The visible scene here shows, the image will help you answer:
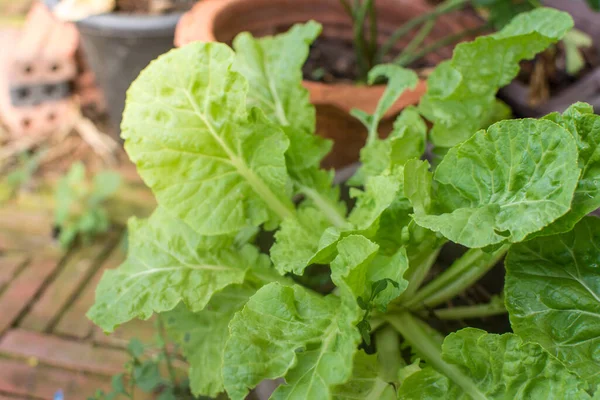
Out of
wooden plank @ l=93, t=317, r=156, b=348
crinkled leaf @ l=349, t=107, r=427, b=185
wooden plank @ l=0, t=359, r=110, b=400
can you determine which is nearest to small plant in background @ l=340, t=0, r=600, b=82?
crinkled leaf @ l=349, t=107, r=427, b=185

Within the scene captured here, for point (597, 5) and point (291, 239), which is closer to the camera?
point (291, 239)

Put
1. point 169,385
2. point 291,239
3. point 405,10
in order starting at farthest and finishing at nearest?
1. point 405,10
2. point 169,385
3. point 291,239

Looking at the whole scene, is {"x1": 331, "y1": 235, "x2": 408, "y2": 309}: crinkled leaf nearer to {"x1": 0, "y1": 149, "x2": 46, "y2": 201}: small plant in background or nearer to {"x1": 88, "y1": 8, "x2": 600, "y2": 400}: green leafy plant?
{"x1": 88, "y1": 8, "x2": 600, "y2": 400}: green leafy plant

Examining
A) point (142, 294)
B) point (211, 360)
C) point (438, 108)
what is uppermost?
point (438, 108)

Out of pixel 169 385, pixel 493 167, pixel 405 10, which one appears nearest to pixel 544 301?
pixel 493 167

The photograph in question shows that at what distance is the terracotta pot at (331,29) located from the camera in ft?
3.98

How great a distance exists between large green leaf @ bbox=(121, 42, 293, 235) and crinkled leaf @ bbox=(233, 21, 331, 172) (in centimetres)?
10

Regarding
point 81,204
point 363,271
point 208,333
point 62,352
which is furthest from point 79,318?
point 363,271

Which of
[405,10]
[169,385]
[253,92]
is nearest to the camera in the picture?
[253,92]

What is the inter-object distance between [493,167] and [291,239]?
11.0 inches

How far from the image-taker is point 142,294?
2.64 ft

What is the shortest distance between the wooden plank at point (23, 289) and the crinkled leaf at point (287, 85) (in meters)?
0.88

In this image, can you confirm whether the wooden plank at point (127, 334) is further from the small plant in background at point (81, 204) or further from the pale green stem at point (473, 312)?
the pale green stem at point (473, 312)

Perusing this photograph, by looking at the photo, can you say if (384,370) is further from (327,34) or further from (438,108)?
(327,34)
